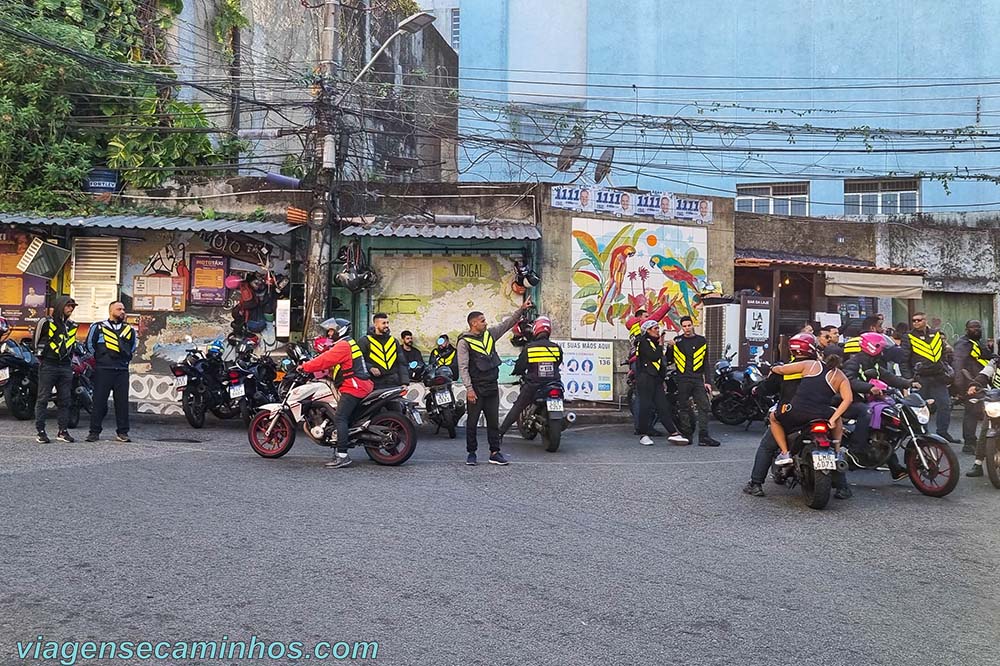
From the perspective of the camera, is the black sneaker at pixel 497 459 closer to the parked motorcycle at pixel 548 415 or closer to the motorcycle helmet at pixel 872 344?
the parked motorcycle at pixel 548 415

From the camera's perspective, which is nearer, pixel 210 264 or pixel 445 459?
pixel 445 459

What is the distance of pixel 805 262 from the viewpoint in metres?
18.0

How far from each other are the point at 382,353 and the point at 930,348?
23.9 feet

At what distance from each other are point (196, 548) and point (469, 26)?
2254cm

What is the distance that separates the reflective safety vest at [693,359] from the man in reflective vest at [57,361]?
788cm

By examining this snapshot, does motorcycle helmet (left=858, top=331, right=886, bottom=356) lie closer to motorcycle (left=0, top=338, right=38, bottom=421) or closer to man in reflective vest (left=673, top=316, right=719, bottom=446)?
man in reflective vest (left=673, top=316, right=719, bottom=446)

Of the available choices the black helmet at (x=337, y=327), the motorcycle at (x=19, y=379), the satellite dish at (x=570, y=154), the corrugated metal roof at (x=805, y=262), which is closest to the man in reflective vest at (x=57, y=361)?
the motorcycle at (x=19, y=379)

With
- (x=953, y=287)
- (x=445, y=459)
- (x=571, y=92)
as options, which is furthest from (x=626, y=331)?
(x=571, y=92)

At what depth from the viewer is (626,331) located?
661 inches

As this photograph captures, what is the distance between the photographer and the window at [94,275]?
15852 millimetres

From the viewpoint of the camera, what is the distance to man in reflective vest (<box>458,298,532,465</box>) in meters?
9.70

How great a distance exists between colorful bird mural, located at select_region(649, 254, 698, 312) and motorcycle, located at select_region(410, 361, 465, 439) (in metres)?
6.00

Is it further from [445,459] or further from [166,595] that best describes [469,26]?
[166,595]

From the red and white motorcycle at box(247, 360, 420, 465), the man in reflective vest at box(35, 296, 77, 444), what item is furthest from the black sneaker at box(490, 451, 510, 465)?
the man in reflective vest at box(35, 296, 77, 444)
